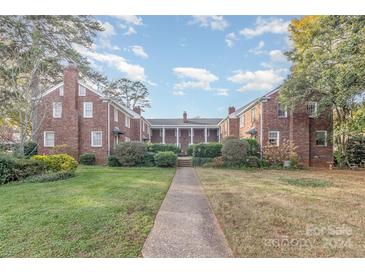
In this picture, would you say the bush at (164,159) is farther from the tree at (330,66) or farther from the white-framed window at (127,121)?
the tree at (330,66)

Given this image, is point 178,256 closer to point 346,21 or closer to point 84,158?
point 346,21

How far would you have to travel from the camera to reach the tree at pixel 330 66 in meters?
8.55

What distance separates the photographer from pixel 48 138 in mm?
16297

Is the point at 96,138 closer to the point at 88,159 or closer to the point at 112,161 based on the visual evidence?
the point at 88,159

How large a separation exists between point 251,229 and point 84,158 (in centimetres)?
1411

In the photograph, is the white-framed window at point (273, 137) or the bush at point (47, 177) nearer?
the bush at point (47, 177)

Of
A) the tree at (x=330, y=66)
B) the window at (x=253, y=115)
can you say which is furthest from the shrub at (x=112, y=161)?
the tree at (x=330, y=66)

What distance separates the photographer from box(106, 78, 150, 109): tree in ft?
86.6

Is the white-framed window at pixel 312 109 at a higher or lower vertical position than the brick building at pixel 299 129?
higher

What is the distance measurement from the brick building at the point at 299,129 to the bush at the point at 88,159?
39.4 ft

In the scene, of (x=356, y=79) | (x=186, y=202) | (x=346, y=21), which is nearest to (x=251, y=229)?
(x=186, y=202)

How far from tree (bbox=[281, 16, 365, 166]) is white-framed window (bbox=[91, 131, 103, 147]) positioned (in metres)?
12.8

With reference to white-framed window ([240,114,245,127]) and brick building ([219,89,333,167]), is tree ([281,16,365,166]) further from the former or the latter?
white-framed window ([240,114,245,127])

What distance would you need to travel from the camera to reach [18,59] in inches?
409
